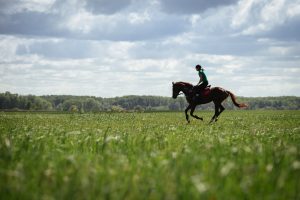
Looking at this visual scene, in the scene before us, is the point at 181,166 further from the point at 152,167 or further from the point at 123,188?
the point at 123,188

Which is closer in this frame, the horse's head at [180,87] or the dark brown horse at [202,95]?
the dark brown horse at [202,95]

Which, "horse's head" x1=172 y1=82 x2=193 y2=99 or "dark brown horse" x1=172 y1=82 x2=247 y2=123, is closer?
"dark brown horse" x1=172 y1=82 x2=247 y2=123

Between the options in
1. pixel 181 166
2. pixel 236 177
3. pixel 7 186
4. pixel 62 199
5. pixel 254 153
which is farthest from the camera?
pixel 254 153

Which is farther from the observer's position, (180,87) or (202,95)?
(180,87)

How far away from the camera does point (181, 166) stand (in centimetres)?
585

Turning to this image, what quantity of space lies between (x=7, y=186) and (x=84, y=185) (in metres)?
0.99

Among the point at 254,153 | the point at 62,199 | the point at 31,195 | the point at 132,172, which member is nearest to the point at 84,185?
the point at 62,199

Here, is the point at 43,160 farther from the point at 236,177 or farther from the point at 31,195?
the point at 236,177

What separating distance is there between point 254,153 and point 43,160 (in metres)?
4.14

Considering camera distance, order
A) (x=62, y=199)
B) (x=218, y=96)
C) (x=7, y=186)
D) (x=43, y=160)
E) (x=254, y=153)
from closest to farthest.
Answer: (x=62, y=199) → (x=7, y=186) → (x=43, y=160) → (x=254, y=153) → (x=218, y=96)

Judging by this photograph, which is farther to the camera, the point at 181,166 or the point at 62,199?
the point at 181,166

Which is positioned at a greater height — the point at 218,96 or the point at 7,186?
the point at 218,96

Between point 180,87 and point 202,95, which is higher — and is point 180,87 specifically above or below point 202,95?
above

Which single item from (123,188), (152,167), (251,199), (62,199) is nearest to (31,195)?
(62,199)
